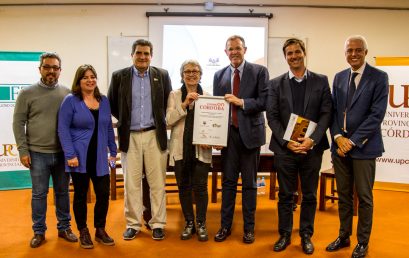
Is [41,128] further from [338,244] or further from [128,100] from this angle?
[338,244]

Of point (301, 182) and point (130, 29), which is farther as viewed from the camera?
point (130, 29)

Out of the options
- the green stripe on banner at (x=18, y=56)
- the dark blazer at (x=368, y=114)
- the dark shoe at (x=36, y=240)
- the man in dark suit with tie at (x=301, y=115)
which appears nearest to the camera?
the dark blazer at (x=368, y=114)

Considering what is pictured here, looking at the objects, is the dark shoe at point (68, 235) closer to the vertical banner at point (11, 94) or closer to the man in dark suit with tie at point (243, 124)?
the man in dark suit with tie at point (243, 124)

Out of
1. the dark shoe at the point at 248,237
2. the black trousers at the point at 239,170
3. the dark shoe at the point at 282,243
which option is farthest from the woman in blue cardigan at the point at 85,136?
the dark shoe at the point at 282,243

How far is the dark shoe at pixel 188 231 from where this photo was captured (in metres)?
3.34

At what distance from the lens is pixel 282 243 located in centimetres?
311

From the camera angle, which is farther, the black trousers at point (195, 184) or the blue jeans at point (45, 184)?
the black trousers at point (195, 184)

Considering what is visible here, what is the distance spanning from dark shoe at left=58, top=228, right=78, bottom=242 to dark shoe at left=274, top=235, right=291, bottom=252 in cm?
166

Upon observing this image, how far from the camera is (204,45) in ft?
19.2

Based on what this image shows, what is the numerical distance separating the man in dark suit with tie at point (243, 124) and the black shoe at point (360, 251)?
80cm

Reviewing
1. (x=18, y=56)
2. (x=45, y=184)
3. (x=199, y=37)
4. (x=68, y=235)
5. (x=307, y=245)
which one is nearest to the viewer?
(x=307, y=245)

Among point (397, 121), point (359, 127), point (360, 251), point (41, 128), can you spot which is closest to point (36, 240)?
point (41, 128)

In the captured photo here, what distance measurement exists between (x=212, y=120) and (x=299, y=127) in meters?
0.68

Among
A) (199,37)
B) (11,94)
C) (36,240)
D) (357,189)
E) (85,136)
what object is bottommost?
(36,240)
